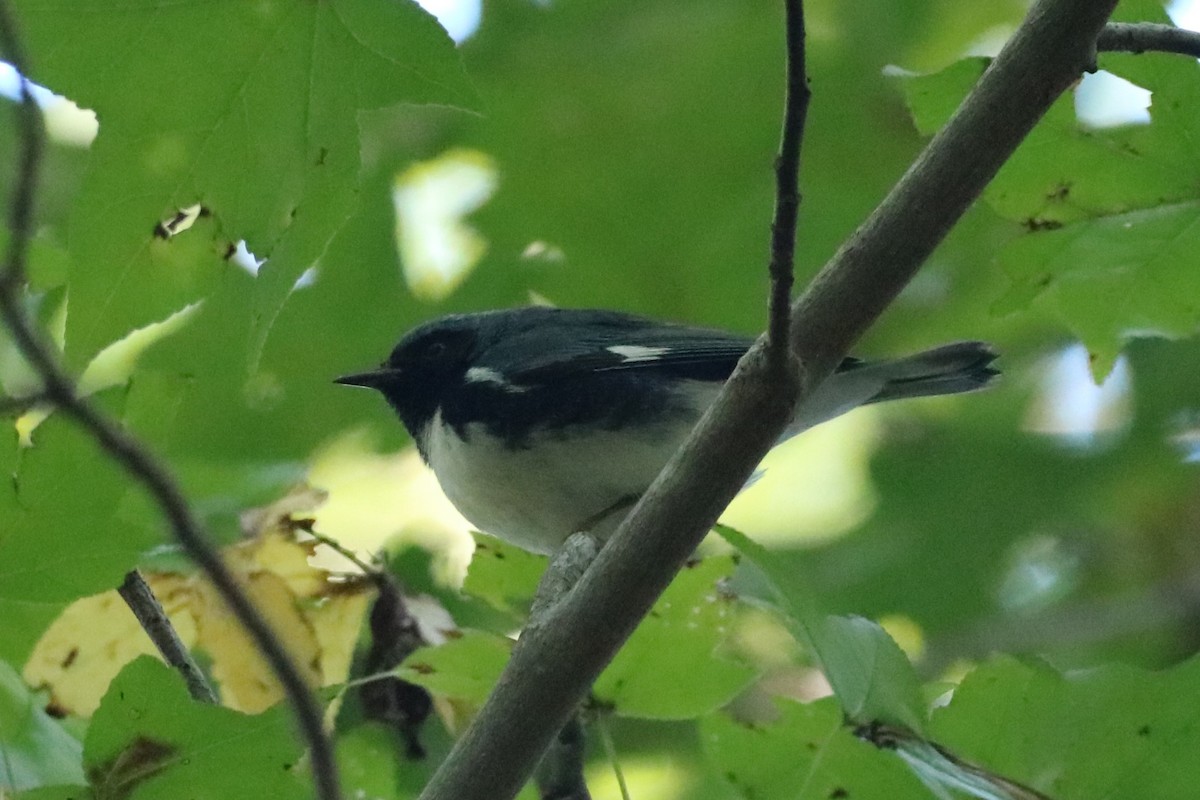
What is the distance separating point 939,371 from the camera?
272 cm

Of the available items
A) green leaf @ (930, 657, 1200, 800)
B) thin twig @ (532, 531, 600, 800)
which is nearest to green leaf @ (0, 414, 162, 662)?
thin twig @ (532, 531, 600, 800)

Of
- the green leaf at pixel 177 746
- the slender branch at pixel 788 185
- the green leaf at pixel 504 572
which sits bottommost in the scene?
the green leaf at pixel 504 572

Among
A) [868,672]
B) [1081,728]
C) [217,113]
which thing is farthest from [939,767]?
[217,113]

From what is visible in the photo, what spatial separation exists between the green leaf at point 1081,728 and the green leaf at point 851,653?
0.11 m

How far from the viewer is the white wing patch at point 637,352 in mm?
2717

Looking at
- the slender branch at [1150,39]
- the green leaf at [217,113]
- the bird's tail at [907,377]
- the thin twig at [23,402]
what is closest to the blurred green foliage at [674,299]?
the green leaf at [217,113]

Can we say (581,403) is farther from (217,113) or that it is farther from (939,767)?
(939,767)

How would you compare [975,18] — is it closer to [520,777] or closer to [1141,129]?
[1141,129]

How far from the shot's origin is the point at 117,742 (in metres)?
1.46

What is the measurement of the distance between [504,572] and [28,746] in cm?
73

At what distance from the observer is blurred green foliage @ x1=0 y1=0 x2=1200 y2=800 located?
5.17 feet

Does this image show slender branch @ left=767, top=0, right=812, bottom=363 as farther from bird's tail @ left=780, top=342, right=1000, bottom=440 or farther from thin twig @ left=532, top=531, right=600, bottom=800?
bird's tail @ left=780, top=342, right=1000, bottom=440

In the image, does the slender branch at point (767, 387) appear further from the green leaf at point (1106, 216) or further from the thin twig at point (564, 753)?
the green leaf at point (1106, 216)

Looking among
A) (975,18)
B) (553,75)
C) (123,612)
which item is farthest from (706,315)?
(123,612)
